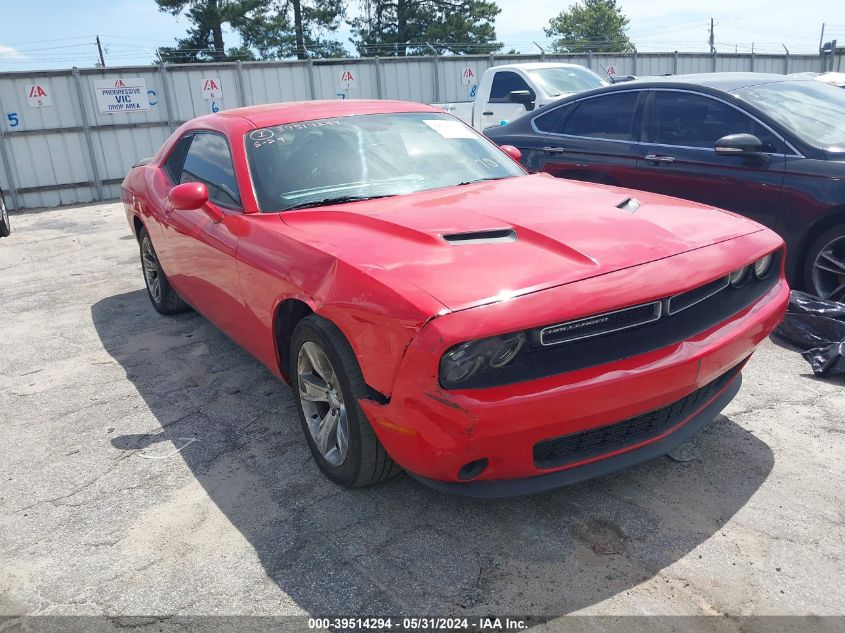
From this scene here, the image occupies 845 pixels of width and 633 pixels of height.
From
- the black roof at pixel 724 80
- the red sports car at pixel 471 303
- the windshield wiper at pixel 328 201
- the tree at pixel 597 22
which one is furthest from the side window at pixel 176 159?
the tree at pixel 597 22

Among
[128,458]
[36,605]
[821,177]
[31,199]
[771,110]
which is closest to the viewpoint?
[36,605]

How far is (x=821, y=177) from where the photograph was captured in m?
4.37

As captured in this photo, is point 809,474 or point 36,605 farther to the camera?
point 809,474

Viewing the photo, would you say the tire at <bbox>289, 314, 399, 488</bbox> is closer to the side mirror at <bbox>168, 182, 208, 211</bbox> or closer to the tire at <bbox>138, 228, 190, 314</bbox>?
the side mirror at <bbox>168, 182, 208, 211</bbox>

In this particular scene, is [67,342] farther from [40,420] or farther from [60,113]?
[60,113]

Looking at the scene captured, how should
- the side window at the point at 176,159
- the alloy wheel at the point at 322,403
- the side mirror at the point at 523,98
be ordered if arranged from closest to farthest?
the alloy wheel at the point at 322,403 → the side window at the point at 176,159 → the side mirror at the point at 523,98

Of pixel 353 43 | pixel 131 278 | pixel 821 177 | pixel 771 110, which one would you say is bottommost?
pixel 131 278

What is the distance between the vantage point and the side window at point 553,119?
6254 millimetres

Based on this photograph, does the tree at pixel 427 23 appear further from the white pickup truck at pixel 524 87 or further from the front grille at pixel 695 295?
the front grille at pixel 695 295

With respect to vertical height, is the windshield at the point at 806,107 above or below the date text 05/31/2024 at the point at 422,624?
above

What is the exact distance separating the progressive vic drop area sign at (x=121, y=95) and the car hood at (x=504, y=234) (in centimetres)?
1261

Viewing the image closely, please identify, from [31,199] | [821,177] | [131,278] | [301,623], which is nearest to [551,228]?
[301,623]

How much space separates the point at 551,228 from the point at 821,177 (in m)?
2.62

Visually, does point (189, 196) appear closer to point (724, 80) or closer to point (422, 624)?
point (422, 624)
